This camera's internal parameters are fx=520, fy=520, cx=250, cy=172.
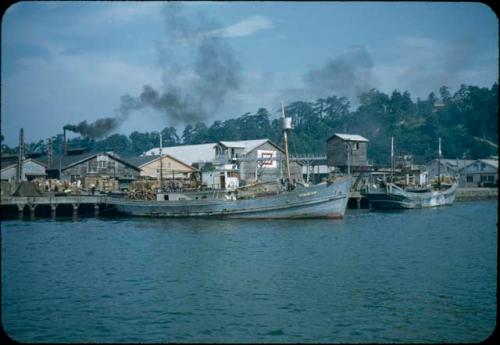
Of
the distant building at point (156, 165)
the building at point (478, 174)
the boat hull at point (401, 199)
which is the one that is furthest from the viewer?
the building at point (478, 174)

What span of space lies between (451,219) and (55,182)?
32880 millimetres

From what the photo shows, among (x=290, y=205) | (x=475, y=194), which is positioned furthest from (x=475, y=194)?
(x=290, y=205)

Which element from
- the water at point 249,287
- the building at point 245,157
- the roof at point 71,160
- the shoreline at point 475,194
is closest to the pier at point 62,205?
the roof at point 71,160

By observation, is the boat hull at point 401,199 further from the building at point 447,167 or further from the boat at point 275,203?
the building at point 447,167

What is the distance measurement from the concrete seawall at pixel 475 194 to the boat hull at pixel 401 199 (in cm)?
1053

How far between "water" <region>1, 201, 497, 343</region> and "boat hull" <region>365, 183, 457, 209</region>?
2023 cm

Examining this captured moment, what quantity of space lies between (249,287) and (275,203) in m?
21.0

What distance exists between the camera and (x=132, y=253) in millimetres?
23297

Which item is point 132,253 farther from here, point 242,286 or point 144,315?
point 144,315

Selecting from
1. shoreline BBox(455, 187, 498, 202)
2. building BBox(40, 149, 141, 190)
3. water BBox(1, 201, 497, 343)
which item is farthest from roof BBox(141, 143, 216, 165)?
water BBox(1, 201, 497, 343)

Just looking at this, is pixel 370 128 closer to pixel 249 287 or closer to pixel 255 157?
pixel 255 157

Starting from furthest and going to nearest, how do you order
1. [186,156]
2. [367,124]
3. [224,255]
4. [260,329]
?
[367,124] < [186,156] < [224,255] < [260,329]

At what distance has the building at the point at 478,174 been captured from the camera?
2609 inches

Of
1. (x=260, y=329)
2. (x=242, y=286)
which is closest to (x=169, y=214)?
(x=242, y=286)
